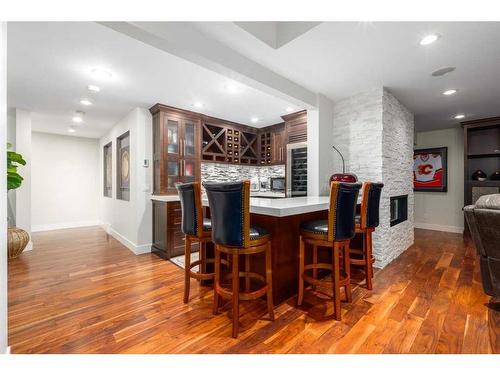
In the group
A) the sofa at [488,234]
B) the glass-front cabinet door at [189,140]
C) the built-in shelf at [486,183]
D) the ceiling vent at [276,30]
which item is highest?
the ceiling vent at [276,30]

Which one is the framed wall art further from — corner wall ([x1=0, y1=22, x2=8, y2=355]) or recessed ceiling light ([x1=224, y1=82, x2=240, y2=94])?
corner wall ([x1=0, y1=22, x2=8, y2=355])

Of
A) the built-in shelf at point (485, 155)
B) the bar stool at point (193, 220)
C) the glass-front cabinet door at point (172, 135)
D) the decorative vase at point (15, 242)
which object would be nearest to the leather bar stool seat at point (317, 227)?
the bar stool at point (193, 220)

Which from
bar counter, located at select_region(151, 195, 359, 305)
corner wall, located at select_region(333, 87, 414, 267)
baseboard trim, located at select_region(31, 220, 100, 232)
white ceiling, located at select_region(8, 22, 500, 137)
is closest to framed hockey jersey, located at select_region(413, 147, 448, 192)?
white ceiling, located at select_region(8, 22, 500, 137)

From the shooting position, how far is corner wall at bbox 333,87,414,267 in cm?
305

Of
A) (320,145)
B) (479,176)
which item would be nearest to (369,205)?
(320,145)

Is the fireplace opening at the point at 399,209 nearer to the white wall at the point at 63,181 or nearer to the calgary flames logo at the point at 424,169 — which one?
the calgary flames logo at the point at 424,169

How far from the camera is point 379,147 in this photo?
304 cm

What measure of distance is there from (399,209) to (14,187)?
220 inches

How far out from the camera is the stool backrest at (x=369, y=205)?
2152mm

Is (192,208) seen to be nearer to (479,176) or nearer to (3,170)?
(3,170)

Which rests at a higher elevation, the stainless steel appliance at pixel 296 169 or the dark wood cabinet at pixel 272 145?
the dark wood cabinet at pixel 272 145

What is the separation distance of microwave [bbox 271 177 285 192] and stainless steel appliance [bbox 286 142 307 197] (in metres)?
0.53

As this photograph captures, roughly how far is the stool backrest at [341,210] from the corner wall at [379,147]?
1.52 metres
